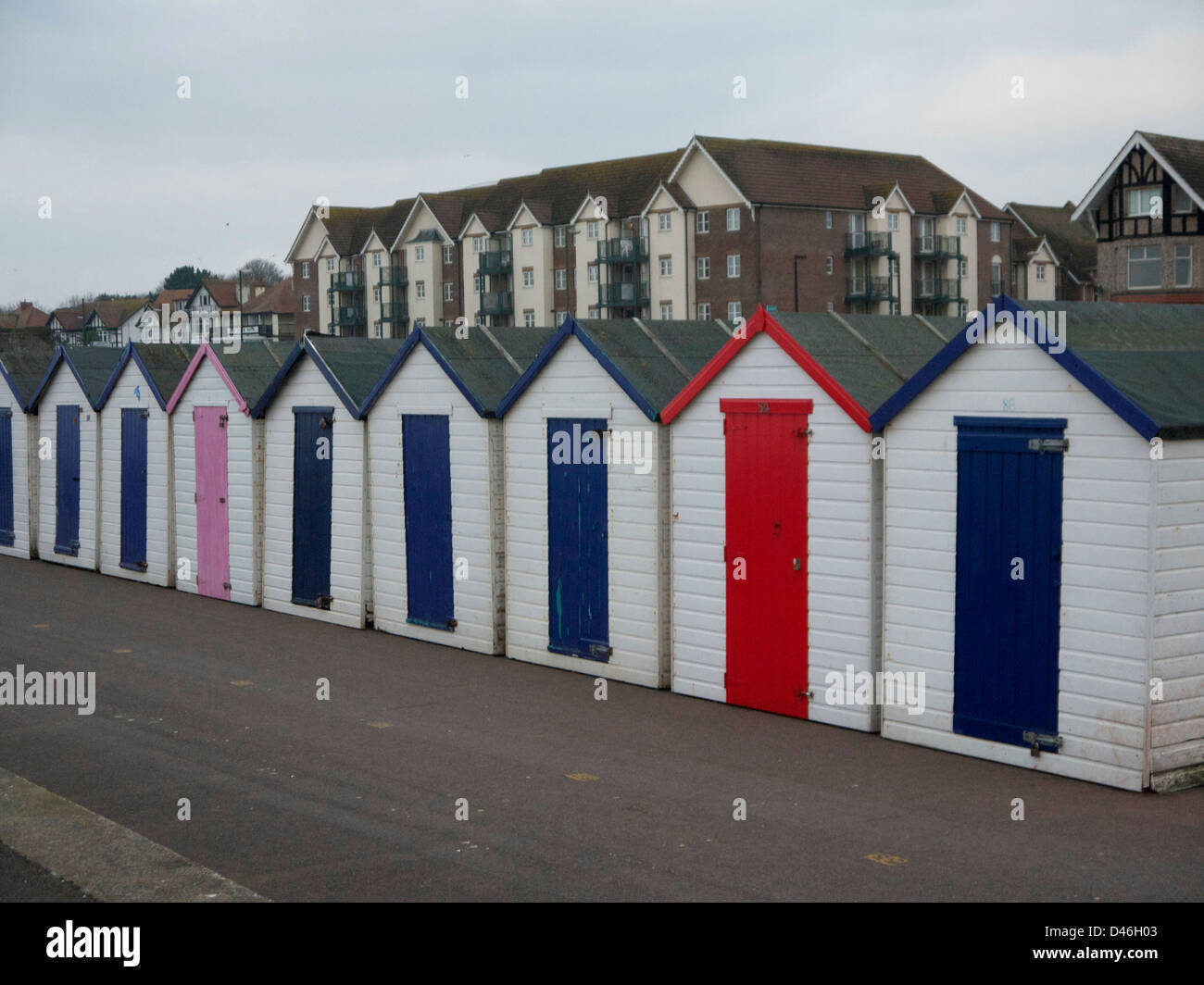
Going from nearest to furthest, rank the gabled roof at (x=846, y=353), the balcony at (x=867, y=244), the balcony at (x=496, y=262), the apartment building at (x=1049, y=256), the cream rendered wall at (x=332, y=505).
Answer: the gabled roof at (x=846, y=353) < the cream rendered wall at (x=332, y=505) < the balcony at (x=867, y=244) < the balcony at (x=496, y=262) < the apartment building at (x=1049, y=256)

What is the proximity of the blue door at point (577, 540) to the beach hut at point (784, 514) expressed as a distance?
92 cm

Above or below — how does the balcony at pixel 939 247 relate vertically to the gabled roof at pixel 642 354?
above

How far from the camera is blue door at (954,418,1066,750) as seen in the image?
944 cm

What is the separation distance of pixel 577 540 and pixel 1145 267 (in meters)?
43.1

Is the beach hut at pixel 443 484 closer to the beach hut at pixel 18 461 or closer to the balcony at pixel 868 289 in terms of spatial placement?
the beach hut at pixel 18 461

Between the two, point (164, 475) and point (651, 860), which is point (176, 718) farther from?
point (164, 475)

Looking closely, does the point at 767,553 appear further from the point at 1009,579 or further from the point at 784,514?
the point at 1009,579

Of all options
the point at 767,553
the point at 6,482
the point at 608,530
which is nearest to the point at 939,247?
the point at 6,482

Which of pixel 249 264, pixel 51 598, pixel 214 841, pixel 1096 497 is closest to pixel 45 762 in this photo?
pixel 214 841

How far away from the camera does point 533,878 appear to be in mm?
7539

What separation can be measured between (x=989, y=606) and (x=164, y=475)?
1305 cm

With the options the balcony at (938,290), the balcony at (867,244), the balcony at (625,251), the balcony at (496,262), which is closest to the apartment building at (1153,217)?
the balcony at (867,244)

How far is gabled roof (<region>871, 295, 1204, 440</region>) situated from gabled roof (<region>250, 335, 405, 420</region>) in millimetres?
7279

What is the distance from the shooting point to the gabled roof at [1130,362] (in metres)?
8.94
